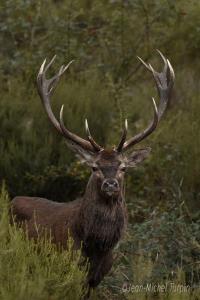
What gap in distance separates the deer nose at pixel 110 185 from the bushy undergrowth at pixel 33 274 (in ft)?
2.88

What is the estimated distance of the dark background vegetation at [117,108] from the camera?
26.5 feet

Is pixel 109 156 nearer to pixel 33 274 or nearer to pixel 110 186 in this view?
pixel 110 186

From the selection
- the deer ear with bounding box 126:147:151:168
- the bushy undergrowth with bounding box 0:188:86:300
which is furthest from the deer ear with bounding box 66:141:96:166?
the bushy undergrowth with bounding box 0:188:86:300

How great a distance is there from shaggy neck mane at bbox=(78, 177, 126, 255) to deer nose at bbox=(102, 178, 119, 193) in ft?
0.61

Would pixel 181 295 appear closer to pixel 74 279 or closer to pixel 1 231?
pixel 74 279

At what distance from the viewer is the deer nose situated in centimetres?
671

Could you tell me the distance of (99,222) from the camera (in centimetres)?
694

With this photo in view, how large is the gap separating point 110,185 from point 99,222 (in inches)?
13.9

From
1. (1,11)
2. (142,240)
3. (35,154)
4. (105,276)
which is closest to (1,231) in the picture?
(105,276)

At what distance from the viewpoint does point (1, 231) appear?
5785mm

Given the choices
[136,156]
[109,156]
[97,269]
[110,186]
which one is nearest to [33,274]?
[110,186]

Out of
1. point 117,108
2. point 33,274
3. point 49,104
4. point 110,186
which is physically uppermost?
point 49,104

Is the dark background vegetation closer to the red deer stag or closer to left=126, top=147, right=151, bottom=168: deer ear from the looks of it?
the red deer stag

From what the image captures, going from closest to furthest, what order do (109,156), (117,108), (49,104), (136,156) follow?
(109,156) < (136,156) < (49,104) < (117,108)
